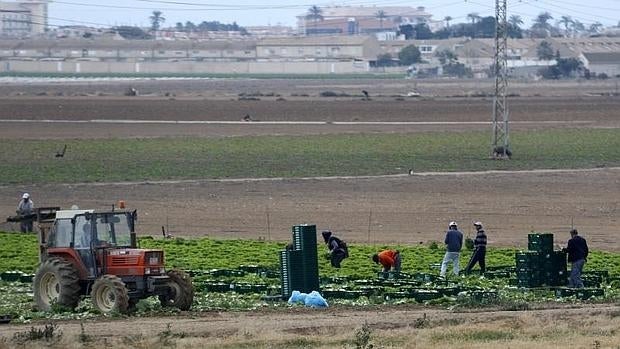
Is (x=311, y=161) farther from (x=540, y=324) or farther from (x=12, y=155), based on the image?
(x=540, y=324)

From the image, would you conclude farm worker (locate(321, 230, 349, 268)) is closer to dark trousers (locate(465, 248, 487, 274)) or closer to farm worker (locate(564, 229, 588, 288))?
dark trousers (locate(465, 248, 487, 274))

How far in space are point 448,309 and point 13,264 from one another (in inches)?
423

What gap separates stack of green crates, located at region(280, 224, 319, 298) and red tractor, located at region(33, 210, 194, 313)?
91.5 inches

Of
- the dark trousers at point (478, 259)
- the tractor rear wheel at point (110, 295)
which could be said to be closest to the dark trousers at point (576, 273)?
the dark trousers at point (478, 259)

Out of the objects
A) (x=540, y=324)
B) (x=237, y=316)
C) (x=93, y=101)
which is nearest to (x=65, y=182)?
(x=237, y=316)

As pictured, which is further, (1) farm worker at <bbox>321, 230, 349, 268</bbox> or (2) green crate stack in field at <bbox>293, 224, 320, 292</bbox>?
(1) farm worker at <bbox>321, 230, 349, 268</bbox>

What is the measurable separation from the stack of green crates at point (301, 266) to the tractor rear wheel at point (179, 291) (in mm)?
2353

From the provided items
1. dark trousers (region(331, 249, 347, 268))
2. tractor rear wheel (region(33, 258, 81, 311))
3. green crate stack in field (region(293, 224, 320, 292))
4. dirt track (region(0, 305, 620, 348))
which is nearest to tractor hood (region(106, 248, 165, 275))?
tractor rear wheel (region(33, 258, 81, 311))

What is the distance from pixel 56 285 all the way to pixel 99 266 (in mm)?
780

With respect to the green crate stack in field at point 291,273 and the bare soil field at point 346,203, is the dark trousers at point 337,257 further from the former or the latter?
the bare soil field at point 346,203

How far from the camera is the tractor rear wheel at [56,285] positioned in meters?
23.5

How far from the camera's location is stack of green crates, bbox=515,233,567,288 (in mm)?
26891

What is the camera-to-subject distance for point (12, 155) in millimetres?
59719

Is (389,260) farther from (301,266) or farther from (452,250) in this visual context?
Answer: (301,266)
